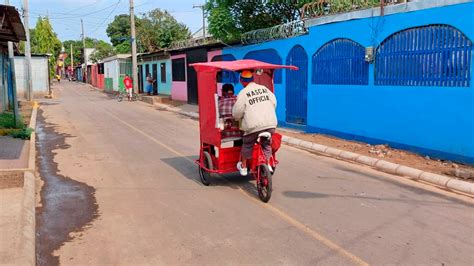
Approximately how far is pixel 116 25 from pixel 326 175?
72603 millimetres

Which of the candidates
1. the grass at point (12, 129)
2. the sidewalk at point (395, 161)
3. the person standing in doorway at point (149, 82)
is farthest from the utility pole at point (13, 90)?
the person standing in doorway at point (149, 82)

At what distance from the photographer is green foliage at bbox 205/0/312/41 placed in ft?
64.1

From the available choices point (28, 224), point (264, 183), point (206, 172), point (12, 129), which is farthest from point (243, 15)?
point (28, 224)

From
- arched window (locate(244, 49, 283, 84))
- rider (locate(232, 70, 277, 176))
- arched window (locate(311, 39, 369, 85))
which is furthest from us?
arched window (locate(244, 49, 283, 84))

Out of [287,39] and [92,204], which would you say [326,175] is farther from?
[287,39]

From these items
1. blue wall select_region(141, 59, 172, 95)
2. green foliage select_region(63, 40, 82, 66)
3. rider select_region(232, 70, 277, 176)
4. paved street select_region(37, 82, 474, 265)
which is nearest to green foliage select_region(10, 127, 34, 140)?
paved street select_region(37, 82, 474, 265)

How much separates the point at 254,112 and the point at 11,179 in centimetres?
445

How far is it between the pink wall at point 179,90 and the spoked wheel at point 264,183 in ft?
72.7

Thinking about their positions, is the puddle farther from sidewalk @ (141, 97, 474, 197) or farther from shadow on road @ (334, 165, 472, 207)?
sidewalk @ (141, 97, 474, 197)

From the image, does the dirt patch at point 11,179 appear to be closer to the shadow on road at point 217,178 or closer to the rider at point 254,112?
the shadow on road at point 217,178

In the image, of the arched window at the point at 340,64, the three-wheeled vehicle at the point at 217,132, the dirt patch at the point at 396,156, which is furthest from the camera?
the arched window at the point at 340,64

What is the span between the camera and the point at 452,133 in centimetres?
914

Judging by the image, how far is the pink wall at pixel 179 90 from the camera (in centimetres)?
2854

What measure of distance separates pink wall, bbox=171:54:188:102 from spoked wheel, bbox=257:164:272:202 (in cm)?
2216
